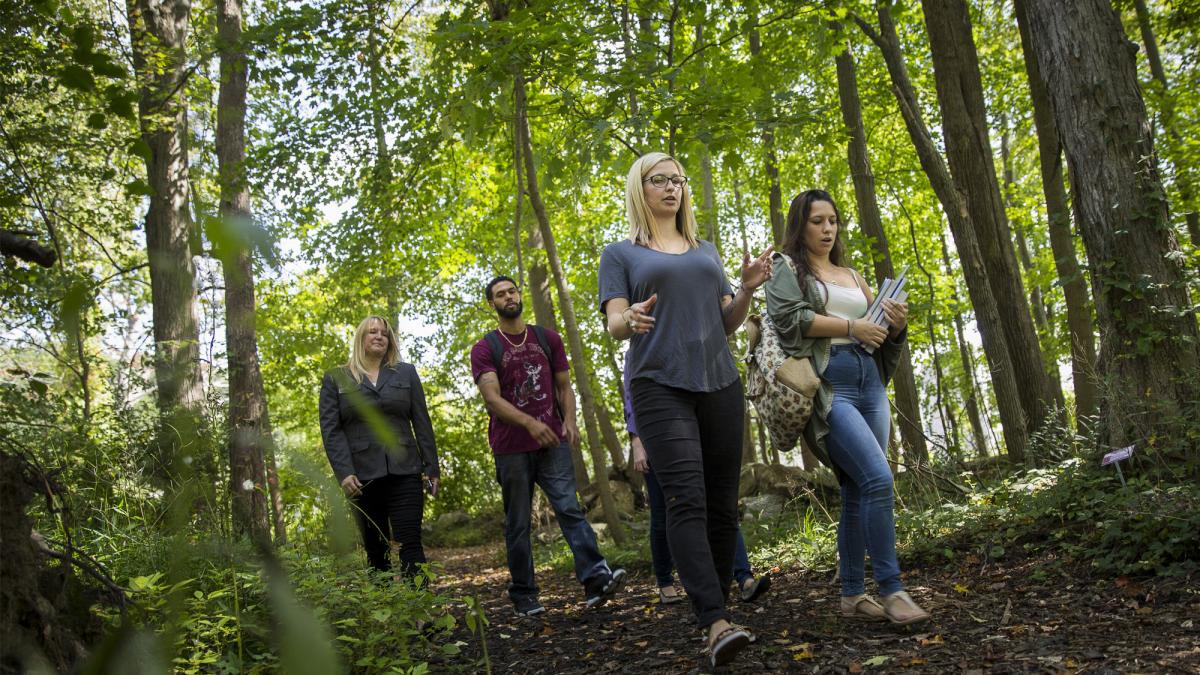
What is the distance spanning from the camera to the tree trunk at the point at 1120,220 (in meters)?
5.58

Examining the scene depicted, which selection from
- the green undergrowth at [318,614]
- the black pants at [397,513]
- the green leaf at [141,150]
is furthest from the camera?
the black pants at [397,513]

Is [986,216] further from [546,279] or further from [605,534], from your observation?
[546,279]

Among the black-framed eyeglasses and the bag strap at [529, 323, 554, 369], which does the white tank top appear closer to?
the black-framed eyeglasses

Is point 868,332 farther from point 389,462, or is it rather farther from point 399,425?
point 389,462

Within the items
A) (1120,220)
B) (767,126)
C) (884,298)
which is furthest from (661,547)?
(767,126)

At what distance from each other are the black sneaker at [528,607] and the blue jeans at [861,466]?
231 cm

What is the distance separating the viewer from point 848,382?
437cm

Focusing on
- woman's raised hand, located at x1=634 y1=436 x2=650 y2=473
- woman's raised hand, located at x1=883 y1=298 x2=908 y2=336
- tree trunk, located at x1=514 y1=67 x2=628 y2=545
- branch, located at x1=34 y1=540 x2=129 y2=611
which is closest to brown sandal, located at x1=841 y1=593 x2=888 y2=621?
woman's raised hand, located at x1=883 y1=298 x2=908 y2=336

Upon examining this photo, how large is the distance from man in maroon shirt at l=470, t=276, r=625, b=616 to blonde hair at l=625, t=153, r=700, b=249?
2.06 m

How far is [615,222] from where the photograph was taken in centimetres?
2580

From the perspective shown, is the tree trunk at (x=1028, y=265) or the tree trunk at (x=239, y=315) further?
the tree trunk at (x=1028, y=265)

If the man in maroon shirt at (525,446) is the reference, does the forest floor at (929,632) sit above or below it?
below

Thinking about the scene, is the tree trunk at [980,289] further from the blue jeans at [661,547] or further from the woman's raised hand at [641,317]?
the woman's raised hand at [641,317]

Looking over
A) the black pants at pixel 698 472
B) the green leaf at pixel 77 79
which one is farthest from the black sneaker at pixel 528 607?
the green leaf at pixel 77 79
